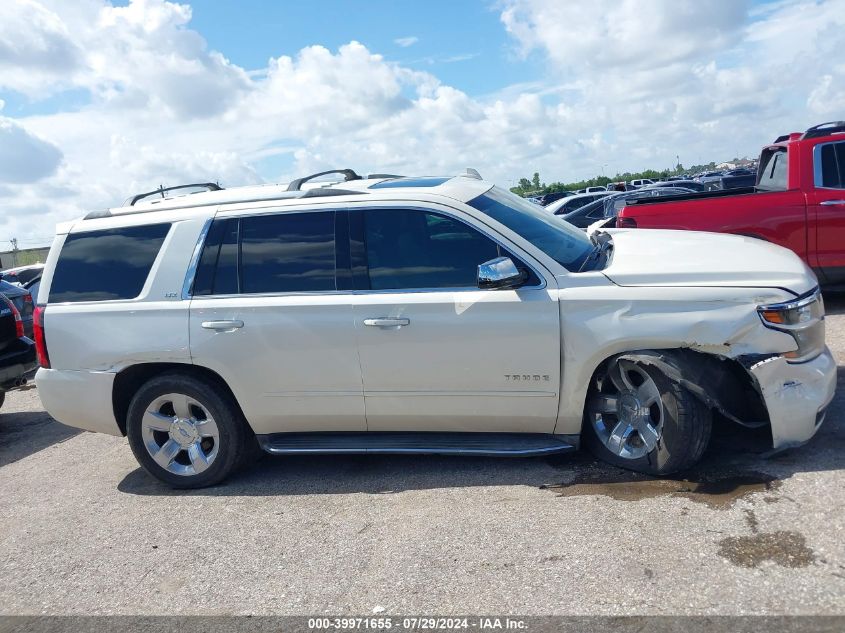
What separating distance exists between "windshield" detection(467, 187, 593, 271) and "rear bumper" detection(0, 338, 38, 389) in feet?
16.1

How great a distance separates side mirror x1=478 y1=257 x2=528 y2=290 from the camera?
4281mm

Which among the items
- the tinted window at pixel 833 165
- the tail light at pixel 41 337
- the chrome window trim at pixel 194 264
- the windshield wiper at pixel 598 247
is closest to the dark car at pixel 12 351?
the tail light at pixel 41 337

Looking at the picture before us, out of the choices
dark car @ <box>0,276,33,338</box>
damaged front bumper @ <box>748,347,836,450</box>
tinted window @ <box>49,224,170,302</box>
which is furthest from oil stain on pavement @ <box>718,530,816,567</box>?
dark car @ <box>0,276,33,338</box>

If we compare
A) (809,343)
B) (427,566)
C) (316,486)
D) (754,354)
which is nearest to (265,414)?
(316,486)

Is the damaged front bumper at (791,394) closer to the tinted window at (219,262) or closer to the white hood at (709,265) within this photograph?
the white hood at (709,265)

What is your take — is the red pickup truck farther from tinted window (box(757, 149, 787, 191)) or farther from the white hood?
the white hood

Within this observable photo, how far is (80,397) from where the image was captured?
17.0ft

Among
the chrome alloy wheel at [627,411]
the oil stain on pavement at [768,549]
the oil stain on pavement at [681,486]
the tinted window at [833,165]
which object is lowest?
the oil stain on pavement at [768,549]

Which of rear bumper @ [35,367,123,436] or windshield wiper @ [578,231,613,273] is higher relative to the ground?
windshield wiper @ [578,231,613,273]

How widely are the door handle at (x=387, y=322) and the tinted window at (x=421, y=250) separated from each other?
0.70 feet

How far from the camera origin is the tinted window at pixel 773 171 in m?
8.20

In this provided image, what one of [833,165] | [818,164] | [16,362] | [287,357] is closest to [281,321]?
[287,357]

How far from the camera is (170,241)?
5090 millimetres

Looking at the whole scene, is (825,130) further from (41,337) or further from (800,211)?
(41,337)
